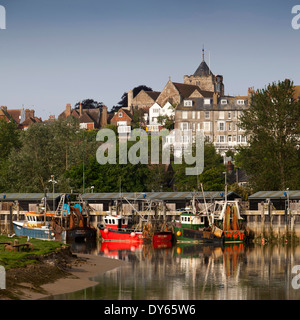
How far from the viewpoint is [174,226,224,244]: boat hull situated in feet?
279

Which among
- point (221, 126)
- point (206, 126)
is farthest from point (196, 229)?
point (206, 126)

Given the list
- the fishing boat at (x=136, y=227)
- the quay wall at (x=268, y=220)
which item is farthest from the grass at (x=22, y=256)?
the quay wall at (x=268, y=220)

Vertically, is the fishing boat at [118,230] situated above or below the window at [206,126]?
below

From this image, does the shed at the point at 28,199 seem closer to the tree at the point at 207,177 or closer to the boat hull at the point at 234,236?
the tree at the point at 207,177

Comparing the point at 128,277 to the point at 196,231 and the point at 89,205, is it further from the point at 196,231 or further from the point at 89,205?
the point at 89,205

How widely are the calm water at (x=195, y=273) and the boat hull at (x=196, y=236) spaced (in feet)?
5.20

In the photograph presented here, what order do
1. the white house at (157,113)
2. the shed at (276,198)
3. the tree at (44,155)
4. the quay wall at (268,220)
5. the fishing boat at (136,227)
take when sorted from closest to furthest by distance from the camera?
the quay wall at (268,220) → the fishing boat at (136,227) → the shed at (276,198) → the tree at (44,155) → the white house at (157,113)

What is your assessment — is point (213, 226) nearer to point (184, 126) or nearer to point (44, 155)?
point (44, 155)

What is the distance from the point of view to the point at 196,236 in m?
85.7

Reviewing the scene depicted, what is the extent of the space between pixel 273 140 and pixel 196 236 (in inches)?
1053

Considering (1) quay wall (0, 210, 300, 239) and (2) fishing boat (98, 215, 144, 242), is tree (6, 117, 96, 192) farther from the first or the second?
(1) quay wall (0, 210, 300, 239)

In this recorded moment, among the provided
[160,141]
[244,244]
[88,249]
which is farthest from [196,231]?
[160,141]

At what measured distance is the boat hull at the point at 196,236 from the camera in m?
85.1

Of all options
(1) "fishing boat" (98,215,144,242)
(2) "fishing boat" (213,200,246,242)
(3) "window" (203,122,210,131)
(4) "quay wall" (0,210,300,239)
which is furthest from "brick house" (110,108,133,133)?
(2) "fishing boat" (213,200,246,242)
